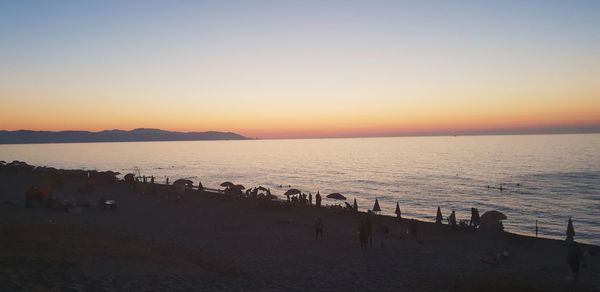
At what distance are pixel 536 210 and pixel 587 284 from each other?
31319 millimetres

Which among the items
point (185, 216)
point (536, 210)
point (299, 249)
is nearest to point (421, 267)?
point (299, 249)

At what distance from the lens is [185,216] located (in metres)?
28.1

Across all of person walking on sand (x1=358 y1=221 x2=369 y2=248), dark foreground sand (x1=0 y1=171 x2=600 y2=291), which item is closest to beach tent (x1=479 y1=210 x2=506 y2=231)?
dark foreground sand (x1=0 y1=171 x2=600 y2=291)

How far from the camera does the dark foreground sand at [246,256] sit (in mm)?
12273

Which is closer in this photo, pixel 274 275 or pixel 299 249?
pixel 274 275

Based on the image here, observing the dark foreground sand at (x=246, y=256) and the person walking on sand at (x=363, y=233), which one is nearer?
the dark foreground sand at (x=246, y=256)

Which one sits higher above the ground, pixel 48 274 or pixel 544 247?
→ pixel 48 274

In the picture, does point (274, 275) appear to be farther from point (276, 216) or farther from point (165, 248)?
point (276, 216)

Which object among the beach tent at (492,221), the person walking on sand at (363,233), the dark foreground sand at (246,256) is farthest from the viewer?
the beach tent at (492,221)

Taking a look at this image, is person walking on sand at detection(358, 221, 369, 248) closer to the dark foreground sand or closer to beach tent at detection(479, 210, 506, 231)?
the dark foreground sand

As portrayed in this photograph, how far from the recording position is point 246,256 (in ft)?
57.9

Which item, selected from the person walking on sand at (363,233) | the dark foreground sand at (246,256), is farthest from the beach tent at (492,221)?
the person walking on sand at (363,233)

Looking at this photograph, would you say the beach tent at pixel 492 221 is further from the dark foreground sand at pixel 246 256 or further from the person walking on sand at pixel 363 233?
the person walking on sand at pixel 363 233

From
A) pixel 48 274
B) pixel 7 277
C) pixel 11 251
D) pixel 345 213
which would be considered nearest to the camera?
pixel 7 277
